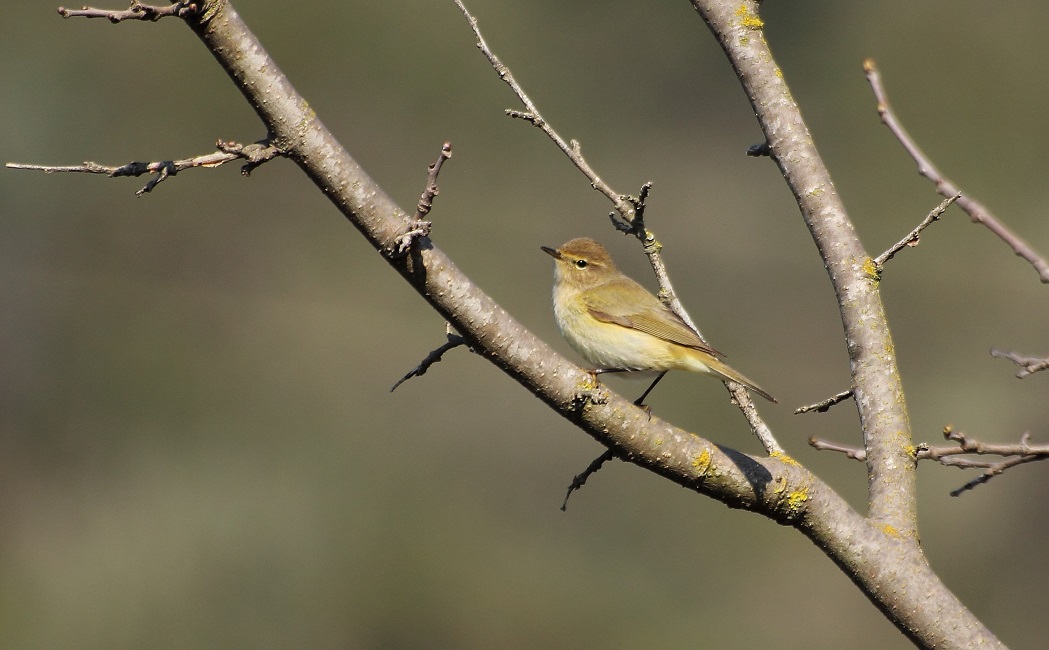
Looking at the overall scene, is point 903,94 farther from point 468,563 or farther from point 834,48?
point 468,563

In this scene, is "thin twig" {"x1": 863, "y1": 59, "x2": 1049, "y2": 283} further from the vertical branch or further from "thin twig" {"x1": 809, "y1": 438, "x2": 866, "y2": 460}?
"thin twig" {"x1": 809, "y1": 438, "x2": 866, "y2": 460}

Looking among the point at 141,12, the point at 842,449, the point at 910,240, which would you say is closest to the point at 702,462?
the point at 842,449

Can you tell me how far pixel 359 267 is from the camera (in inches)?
735

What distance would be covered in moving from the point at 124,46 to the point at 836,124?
1381cm

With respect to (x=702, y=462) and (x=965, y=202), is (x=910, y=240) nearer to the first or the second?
(x=965, y=202)

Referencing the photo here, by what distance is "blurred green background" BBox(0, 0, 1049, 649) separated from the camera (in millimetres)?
14234

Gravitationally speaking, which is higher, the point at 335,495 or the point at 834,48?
the point at 834,48

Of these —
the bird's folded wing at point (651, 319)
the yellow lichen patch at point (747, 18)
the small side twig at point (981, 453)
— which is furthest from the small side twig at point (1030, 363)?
the bird's folded wing at point (651, 319)

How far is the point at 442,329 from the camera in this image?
15648 millimetres

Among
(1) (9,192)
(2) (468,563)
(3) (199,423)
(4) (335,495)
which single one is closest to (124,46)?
(1) (9,192)

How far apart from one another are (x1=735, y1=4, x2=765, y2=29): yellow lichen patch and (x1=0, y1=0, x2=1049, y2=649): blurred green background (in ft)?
31.5

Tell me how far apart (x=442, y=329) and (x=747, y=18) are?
12.2 meters

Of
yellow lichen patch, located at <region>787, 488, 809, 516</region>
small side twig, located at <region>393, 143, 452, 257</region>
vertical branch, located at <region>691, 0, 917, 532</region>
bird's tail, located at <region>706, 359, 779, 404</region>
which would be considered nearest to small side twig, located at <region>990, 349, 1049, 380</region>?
vertical branch, located at <region>691, 0, 917, 532</region>

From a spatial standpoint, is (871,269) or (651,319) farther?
(651,319)
